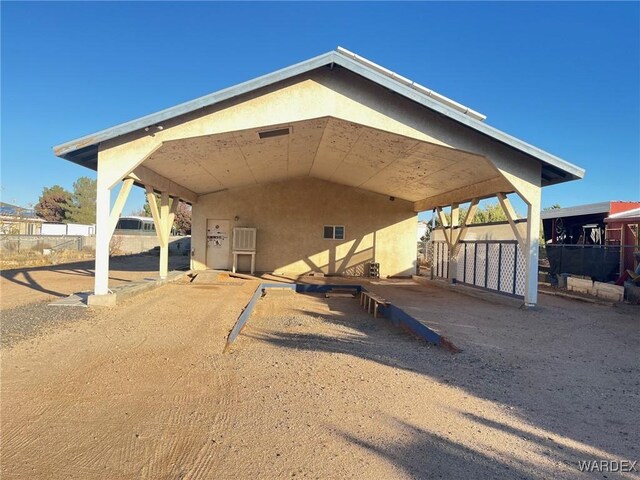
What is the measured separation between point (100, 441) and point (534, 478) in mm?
3232

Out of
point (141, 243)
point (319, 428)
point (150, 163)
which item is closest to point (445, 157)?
point (150, 163)

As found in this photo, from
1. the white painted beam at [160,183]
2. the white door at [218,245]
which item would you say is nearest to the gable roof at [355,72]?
the white painted beam at [160,183]

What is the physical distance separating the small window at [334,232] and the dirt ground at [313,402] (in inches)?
438

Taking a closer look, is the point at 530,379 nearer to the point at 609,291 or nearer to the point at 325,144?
the point at 325,144

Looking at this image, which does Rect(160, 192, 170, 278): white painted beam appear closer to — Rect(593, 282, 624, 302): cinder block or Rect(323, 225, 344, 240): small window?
Rect(323, 225, 344, 240): small window

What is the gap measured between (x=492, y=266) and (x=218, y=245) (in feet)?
37.4

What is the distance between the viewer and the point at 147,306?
9641mm

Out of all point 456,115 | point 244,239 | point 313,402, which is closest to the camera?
point 313,402

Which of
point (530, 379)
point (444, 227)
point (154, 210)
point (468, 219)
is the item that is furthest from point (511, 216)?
point (154, 210)

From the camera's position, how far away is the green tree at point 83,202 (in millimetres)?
49969

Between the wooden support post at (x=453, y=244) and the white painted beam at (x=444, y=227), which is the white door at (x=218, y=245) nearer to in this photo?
the white painted beam at (x=444, y=227)

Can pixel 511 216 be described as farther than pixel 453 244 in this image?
No

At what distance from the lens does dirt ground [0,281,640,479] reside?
2.98m

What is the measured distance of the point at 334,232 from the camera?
1886 centimetres
